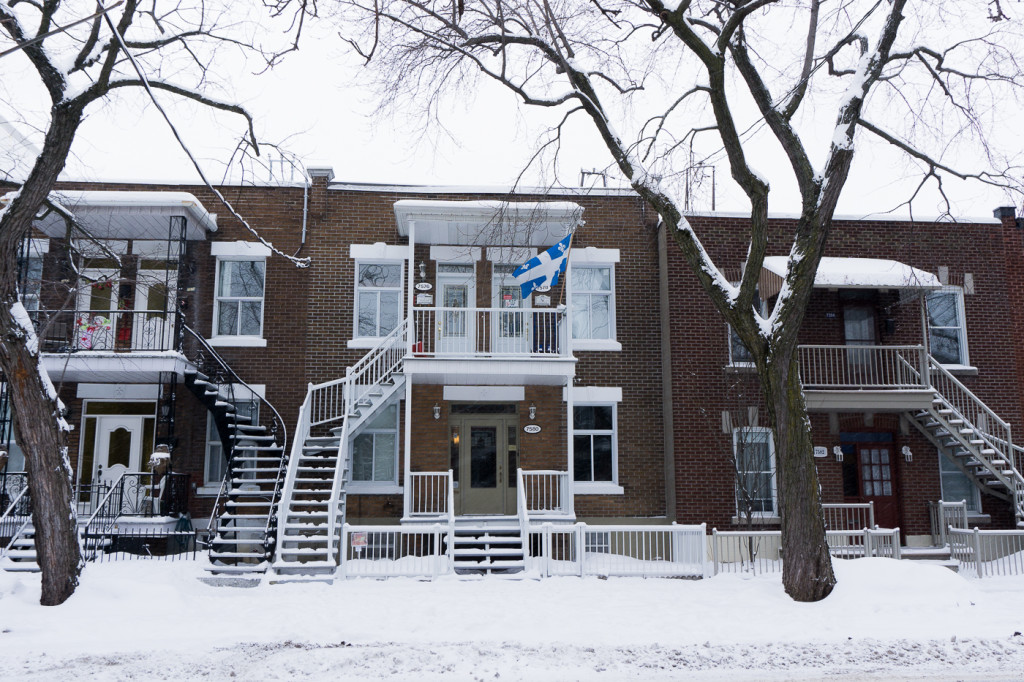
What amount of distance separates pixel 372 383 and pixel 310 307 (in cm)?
240

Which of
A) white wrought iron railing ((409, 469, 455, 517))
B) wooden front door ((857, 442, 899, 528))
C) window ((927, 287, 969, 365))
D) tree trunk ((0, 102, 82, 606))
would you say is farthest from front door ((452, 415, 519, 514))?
window ((927, 287, 969, 365))

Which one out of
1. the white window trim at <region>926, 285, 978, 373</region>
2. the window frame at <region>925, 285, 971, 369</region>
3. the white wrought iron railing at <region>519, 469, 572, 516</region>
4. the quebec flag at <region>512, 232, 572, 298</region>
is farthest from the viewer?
the window frame at <region>925, 285, 971, 369</region>

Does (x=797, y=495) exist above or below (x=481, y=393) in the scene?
below

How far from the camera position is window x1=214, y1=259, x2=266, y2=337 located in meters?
17.4

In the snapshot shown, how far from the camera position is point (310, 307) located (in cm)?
1730

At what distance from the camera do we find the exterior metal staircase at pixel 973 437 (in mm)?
16166

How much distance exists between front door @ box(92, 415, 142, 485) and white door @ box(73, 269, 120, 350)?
1.82 metres

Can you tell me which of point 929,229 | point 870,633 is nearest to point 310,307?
point 870,633

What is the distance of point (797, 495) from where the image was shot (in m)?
11.0

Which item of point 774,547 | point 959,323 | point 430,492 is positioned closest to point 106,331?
point 430,492

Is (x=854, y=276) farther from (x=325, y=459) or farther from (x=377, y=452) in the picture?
(x=325, y=459)

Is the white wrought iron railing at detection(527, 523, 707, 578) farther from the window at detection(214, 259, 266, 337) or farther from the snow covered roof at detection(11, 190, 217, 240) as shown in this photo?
the snow covered roof at detection(11, 190, 217, 240)

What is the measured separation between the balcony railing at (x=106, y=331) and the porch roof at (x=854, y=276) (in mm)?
11893

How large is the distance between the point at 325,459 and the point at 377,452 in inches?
99.0
